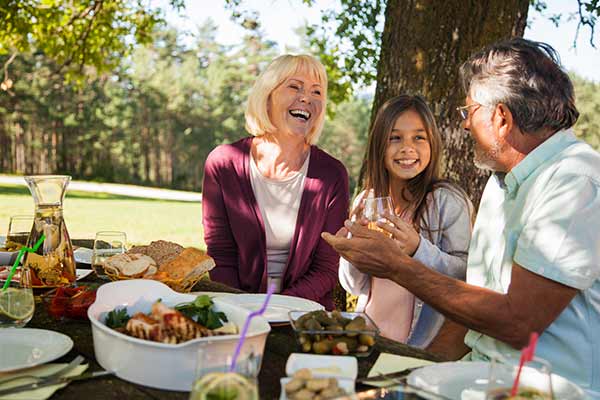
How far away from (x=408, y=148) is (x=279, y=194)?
2.73ft

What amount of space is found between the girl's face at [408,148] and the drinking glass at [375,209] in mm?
993

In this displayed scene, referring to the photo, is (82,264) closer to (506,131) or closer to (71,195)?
(506,131)

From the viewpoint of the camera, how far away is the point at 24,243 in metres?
2.81

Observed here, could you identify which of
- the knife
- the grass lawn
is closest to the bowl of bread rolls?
the knife

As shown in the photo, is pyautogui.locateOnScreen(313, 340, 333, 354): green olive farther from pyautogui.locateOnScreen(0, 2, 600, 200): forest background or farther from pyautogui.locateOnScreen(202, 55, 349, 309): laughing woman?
pyautogui.locateOnScreen(0, 2, 600, 200): forest background

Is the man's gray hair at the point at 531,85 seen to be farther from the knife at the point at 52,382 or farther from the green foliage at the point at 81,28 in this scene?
the green foliage at the point at 81,28

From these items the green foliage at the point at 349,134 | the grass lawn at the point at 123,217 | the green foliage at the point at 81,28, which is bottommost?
the grass lawn at the point at 123,217

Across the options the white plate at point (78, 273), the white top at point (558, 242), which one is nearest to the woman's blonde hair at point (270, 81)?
the white plate at point (78, 273)

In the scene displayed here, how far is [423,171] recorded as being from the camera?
338 centimetres

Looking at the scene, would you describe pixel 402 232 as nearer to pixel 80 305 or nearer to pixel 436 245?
pixel 436 245

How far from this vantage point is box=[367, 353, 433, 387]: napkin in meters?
1.75

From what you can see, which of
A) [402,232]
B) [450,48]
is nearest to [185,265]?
[402,232]

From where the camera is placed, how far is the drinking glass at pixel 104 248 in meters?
2.60

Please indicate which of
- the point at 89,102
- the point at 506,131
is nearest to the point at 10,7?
the point at 506,131
